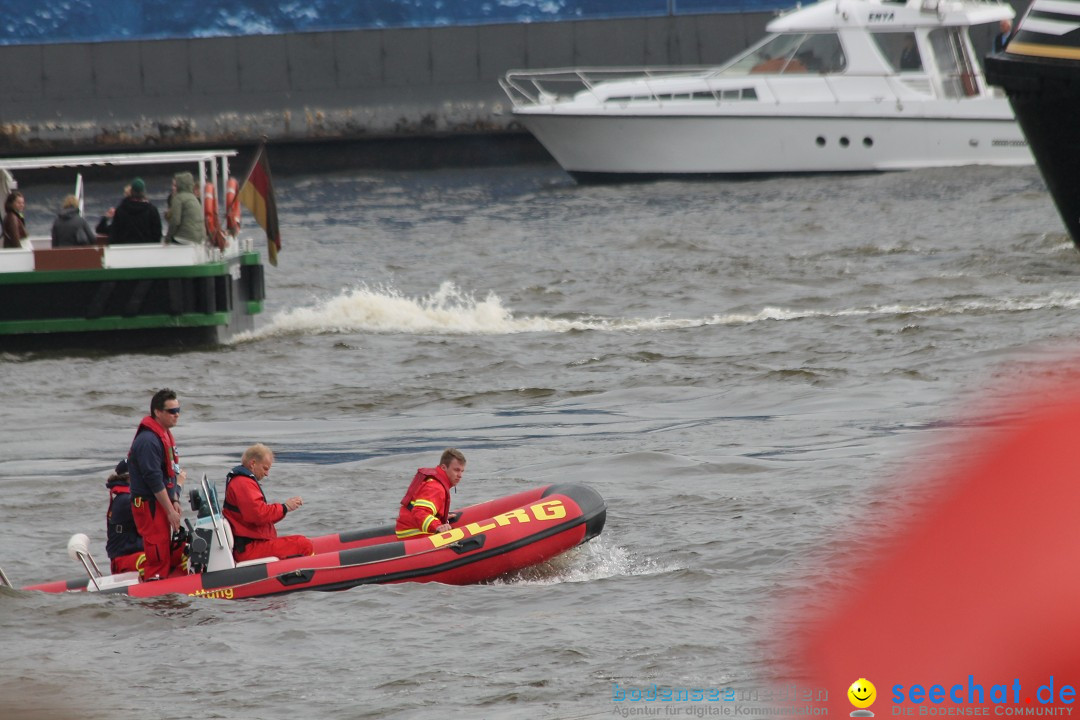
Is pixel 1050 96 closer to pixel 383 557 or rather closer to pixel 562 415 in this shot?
pixel 562 415

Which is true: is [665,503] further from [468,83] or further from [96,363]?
[468,83]

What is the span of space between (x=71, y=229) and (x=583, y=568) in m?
10.2

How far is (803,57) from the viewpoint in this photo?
31891mm

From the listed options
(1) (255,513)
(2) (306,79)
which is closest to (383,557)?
(1) (255,513)

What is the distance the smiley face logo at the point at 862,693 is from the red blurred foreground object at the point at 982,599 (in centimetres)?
1

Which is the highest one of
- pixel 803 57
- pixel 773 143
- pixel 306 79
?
pixel 306 79

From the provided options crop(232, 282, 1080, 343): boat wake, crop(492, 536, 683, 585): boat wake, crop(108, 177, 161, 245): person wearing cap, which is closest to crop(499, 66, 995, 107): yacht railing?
crop(232, 282, 1080, 343): boat wake

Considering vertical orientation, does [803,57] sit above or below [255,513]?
above

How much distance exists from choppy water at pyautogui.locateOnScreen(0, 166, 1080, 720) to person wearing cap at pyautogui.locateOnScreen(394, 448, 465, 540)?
390 millimetres

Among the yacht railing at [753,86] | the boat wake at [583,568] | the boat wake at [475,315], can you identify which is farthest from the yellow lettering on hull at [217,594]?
the yacht railing at [753,86]

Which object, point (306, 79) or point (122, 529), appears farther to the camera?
point (306, 79)

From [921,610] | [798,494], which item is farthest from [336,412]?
[921,610]

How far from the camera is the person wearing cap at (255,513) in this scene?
891cm

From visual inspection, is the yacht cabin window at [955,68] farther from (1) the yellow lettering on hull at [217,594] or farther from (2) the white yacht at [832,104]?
(1) the yellow lettering on hull at [217,594]
